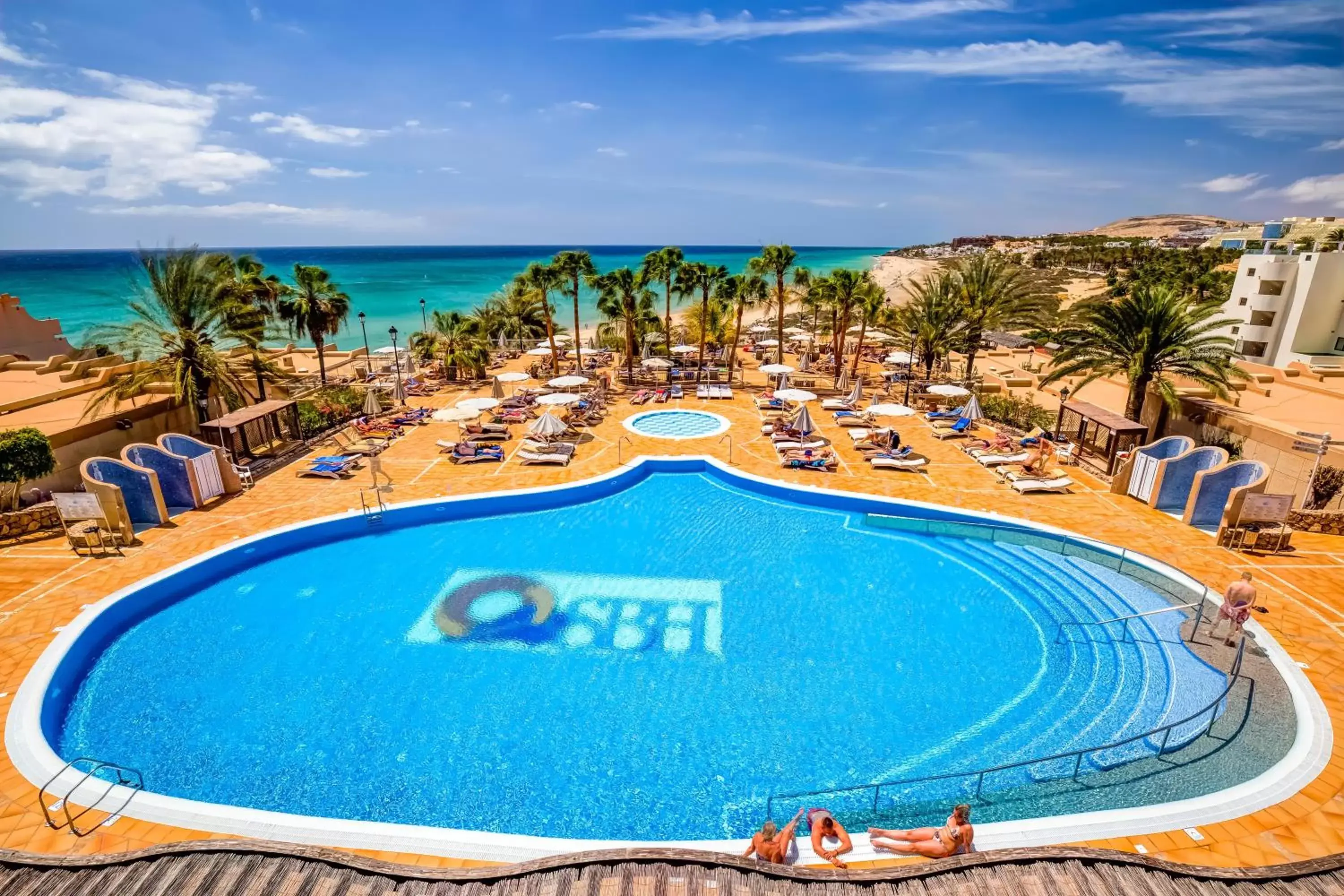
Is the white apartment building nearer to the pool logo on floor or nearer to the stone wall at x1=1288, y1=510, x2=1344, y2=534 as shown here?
the stone wall at x1=1288, y1=510, x2=1344, y2=534

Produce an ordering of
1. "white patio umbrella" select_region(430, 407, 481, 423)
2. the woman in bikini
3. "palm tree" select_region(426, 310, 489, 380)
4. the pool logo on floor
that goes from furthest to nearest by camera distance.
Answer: "palm tree" select_region(426, 310, 489, 380) < "white patio umbrella" select_region(430, 407, 481, 423) < the pool logo on floor < the woman in bikini

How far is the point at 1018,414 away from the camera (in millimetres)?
24812

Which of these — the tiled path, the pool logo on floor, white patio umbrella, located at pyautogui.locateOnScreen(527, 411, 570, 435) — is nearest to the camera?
the tiled path

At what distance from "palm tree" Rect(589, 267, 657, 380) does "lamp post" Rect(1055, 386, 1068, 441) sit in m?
18.6

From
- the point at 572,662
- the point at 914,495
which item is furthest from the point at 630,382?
the point at 572,662

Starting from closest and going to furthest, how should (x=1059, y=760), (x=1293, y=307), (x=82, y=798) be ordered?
(x=82, y=798) → (x=1059, y=760) → (x=1293, y=307)

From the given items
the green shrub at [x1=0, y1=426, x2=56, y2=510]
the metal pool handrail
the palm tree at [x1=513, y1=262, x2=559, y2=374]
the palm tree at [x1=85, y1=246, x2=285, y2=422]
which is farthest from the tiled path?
the palm tree at [x1=513, y1=262, x2=559, y2=374]

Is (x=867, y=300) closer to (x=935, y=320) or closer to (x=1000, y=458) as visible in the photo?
(x=935, y=320)

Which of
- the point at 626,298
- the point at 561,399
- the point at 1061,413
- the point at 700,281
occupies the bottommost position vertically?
the point at 561,399

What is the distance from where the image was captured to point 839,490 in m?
18.1

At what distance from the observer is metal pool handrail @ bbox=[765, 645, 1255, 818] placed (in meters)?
7.42

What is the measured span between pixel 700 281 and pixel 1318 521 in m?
24.3

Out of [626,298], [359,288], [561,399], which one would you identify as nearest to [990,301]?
[626,298]

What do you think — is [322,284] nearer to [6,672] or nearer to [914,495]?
[6,672]
